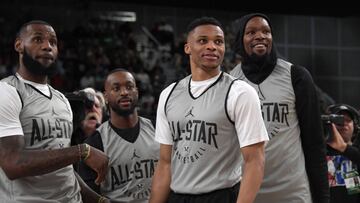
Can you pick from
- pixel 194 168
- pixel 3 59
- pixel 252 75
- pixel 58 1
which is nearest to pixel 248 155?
pixel 194 168

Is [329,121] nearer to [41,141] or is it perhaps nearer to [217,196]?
[217,196]

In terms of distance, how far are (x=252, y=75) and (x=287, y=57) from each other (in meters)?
14.8

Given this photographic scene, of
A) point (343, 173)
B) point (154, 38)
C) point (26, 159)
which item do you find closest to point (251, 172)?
point (26, 159)

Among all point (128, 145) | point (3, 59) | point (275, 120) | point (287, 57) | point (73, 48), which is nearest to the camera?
point (275, 120)

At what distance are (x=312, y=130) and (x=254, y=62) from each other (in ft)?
1.74

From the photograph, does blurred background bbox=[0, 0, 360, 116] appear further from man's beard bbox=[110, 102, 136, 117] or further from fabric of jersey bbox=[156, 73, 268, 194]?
fabric of jersey bbox=[156, 73, 268, 194]

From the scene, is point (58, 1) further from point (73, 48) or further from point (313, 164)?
point (313, 164)

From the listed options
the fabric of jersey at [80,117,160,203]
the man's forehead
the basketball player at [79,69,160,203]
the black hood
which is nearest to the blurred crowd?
the basketball player at [79,69,160,203]

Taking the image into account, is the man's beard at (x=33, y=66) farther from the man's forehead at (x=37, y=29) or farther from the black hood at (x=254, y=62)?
the black hood at (x=254, y=62)

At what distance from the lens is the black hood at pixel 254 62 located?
3.48 meters

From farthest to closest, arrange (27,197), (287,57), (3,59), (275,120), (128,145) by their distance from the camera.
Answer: (287,57)
(3,59)
(128,145)
(275,120)
(27,197)

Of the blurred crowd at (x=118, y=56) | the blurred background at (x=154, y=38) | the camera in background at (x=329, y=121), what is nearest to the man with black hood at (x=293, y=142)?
the camera in background at (x=329, y=121)

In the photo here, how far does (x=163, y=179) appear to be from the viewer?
3166mm

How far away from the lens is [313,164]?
3.38 meters
